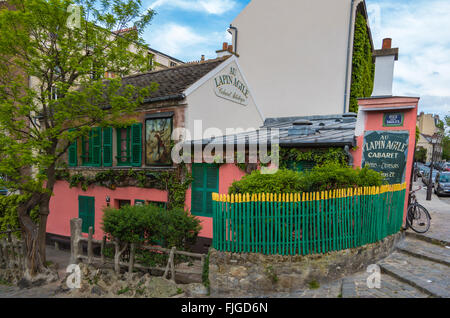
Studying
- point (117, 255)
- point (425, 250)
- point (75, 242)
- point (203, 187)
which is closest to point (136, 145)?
point (203, 187)

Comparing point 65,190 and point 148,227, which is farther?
point 65,190

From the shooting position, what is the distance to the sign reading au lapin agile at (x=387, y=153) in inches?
308

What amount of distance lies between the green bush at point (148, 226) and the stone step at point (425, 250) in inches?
219

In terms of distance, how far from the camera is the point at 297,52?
16750mm

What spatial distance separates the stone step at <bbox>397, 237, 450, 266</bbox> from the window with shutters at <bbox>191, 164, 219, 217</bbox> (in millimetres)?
5613

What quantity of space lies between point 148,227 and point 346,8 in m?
15.2

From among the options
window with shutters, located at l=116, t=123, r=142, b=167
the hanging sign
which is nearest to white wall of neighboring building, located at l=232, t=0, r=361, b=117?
the hanging sign

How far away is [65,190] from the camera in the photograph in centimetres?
1287

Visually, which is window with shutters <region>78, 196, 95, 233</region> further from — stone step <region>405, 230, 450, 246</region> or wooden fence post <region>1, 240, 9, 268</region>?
stone step <region>405, 230, 450, 246</region>

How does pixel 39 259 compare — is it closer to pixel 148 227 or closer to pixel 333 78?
pixel 148 227

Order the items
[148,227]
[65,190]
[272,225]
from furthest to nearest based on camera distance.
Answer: [65,190] → [148,227] → [272,225]

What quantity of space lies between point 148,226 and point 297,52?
13966mm

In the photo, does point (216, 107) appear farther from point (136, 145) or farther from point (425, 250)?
point (425, 250)

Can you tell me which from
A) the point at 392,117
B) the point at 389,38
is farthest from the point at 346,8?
the point at 392,117
